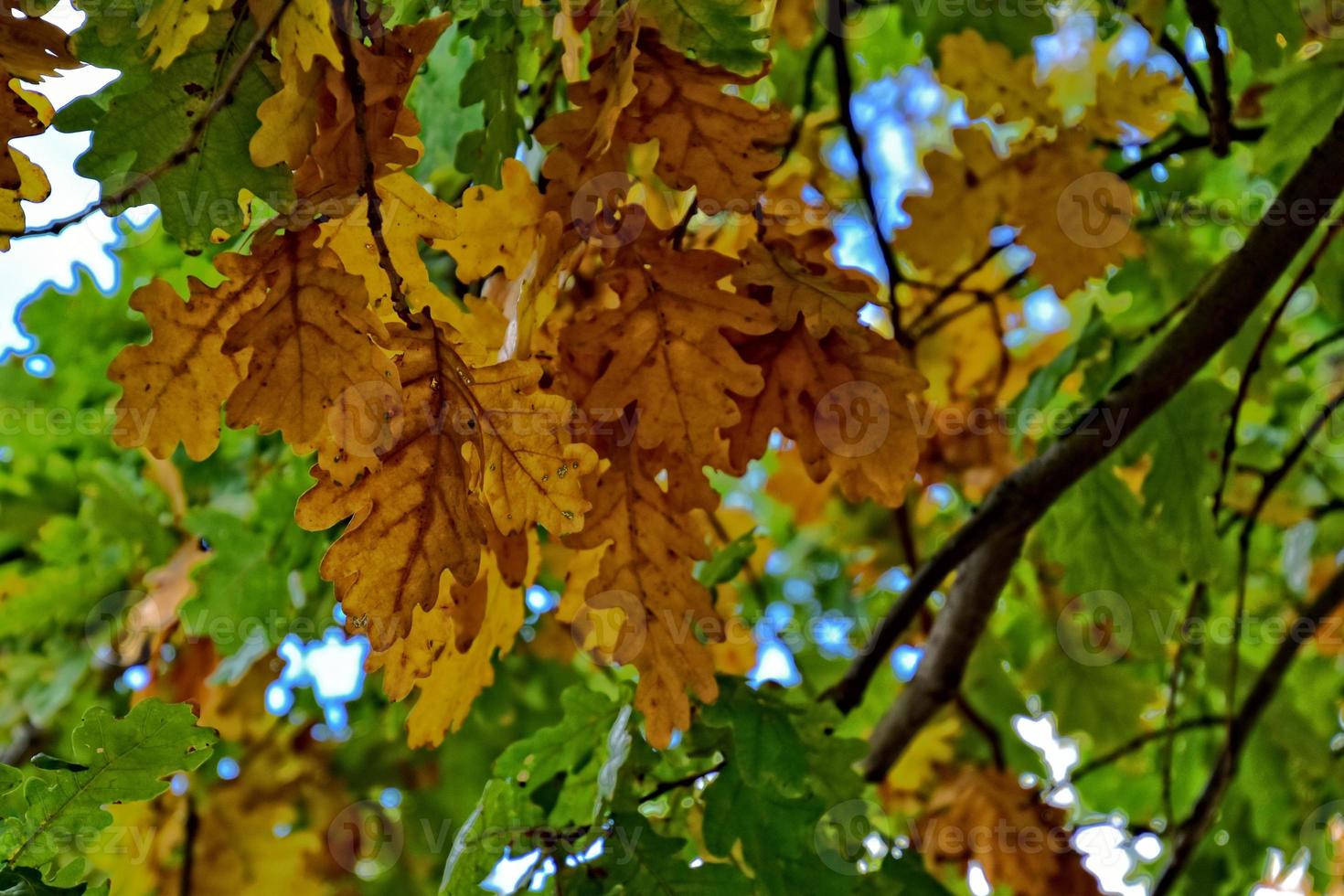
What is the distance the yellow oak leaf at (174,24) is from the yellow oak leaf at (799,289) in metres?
0.53

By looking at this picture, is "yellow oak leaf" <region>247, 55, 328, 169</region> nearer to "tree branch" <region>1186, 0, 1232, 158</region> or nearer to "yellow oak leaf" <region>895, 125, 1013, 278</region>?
"tree branch" <region>1186, 0, 1232, 158</region>

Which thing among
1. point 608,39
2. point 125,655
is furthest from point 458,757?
point 608,39

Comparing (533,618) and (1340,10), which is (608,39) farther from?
(533,618)

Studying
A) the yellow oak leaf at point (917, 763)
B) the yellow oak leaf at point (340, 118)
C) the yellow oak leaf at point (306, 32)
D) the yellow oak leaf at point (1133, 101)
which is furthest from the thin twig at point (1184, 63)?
the yellow oak leaf at point (917, 763)

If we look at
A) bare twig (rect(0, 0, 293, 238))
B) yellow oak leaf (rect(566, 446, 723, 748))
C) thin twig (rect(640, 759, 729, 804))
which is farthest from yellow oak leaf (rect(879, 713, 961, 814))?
bare twig (rect(0, 0, 293, 238))

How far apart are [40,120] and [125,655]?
5.44ft

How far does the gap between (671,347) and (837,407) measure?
19 cm

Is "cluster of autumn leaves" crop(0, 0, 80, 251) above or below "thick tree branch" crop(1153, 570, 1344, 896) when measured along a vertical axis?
above

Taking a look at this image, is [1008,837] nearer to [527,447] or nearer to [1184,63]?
[1184,63]

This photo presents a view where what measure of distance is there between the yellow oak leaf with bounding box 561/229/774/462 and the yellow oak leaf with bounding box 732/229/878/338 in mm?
37

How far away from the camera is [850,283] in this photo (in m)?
1.22

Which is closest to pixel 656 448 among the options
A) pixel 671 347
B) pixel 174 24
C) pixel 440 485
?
pixel 671 347

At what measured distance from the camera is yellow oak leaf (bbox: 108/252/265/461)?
1056 mm

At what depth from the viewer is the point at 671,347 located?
1137 mm
